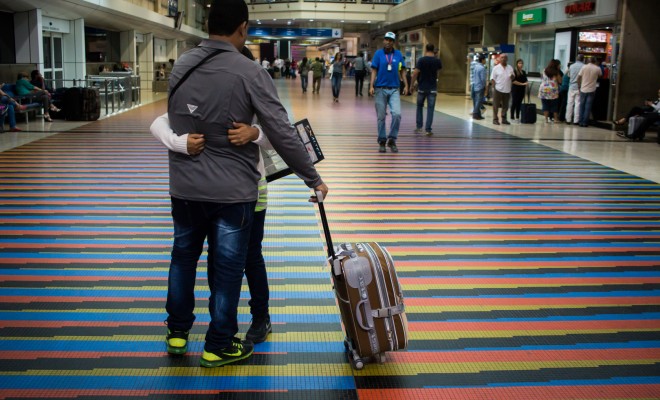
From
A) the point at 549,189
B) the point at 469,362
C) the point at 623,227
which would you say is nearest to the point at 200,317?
the point at 469,362

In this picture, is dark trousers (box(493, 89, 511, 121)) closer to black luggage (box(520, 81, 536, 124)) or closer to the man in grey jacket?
black luggage (box(520, 81, 536, 124))

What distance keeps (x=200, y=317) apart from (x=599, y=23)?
15411 mm

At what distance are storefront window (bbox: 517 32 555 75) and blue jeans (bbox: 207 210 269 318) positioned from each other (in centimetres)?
1805

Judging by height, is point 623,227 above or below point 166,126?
below

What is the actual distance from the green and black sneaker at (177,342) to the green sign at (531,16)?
18711 mm

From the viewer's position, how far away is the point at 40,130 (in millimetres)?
14156

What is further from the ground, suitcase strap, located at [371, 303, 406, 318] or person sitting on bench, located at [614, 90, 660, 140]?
person sitting on bench, located at [614, 90, 660, 140]

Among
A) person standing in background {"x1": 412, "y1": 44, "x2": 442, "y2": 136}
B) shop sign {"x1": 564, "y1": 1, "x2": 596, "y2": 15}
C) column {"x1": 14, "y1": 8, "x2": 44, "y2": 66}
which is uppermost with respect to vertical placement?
shop sign {"x1": 564, "y1": 1, "x2": 596, "y2": 15}

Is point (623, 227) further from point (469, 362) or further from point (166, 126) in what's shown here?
point (166, 126)

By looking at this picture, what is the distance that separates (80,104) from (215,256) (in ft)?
47.6

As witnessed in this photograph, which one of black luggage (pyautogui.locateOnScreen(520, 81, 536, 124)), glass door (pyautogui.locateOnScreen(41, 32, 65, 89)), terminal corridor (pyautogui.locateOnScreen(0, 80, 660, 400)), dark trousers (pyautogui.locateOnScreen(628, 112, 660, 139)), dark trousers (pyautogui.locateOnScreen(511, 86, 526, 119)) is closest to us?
terminal corridor (pyautogui.locateOnScreen(0, 80, 660, 400))

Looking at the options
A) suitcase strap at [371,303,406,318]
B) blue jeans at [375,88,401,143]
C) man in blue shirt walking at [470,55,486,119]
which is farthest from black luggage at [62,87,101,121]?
suitcase strap at [371,303,406,318]

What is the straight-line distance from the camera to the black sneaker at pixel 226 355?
341cm

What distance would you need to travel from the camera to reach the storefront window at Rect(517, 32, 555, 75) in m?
20.2
